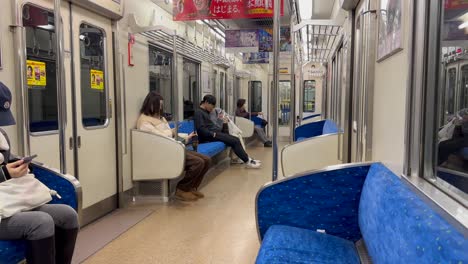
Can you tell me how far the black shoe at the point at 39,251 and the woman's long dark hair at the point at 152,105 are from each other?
109 inches

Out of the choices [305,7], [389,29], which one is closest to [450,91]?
[389,29]

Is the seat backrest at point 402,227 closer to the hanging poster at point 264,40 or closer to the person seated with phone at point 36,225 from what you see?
the person seated with phone at point 36,225

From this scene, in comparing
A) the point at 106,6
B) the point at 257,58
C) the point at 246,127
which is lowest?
the point at 246,127

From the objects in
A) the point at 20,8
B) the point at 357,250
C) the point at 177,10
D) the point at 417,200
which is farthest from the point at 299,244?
the point at 177,10

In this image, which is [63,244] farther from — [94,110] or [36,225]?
[94,110]

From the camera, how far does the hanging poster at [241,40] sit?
25.3ft

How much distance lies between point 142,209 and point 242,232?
1.36 m

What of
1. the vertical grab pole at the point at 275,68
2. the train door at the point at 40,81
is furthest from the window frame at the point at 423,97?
the train door at the point at 40,81

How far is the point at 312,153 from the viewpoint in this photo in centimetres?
381

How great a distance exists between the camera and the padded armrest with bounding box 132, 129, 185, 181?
4633 millimetres

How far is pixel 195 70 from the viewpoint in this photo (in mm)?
8109

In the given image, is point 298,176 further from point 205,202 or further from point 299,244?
point 205,202

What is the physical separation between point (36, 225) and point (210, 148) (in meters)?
3.96

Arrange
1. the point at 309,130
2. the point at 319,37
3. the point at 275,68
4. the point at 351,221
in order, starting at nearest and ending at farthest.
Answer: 1. the point at 351,221
2. the point at 275,68
3. the point at 309,130
4. the point at 319,37
